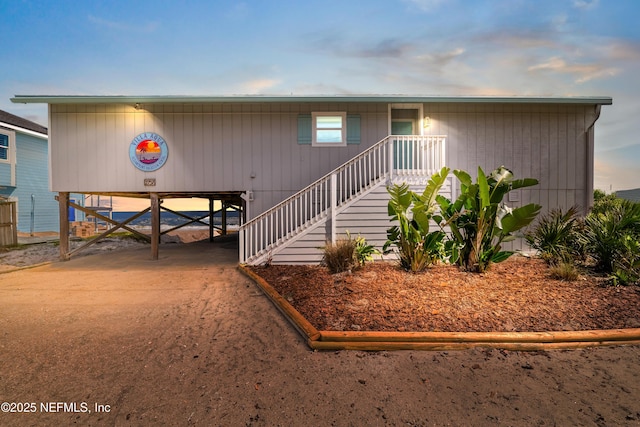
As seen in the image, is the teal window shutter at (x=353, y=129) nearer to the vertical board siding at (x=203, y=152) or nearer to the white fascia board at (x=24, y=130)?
the vertical board siding at (x=203, y=152)

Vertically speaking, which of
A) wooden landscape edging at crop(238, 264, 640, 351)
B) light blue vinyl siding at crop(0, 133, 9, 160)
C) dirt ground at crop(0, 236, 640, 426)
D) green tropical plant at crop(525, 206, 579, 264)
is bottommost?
dirt ground at crop(0, 236, 640, 426)

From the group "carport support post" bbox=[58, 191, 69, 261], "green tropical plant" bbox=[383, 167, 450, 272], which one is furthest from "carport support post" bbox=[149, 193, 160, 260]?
"green tropical plant" bbox=[383, 167, 450, 272]

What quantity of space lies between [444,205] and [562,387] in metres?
3.92

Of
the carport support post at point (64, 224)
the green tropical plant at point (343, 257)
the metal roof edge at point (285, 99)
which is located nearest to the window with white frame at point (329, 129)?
the metal roof edge at point (285, 99)

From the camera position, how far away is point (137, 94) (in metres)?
8.93

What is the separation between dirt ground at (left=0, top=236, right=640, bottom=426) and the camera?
246cm

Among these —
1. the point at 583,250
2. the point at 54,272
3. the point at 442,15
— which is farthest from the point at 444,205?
the point at 54,272

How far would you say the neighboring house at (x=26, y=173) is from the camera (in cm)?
1666

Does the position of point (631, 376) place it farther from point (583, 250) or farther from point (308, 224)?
point (308, 224)

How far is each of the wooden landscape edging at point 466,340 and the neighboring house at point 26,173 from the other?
21.4 metres

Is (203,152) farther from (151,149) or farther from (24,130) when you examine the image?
(24,130)

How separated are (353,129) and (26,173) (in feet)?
66.9

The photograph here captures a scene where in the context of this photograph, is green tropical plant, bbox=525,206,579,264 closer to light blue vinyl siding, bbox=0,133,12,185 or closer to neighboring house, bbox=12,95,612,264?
neighboring house, bbox=12,95,612,264

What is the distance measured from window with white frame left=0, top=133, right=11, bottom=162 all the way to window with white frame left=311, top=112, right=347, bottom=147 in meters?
18.6
